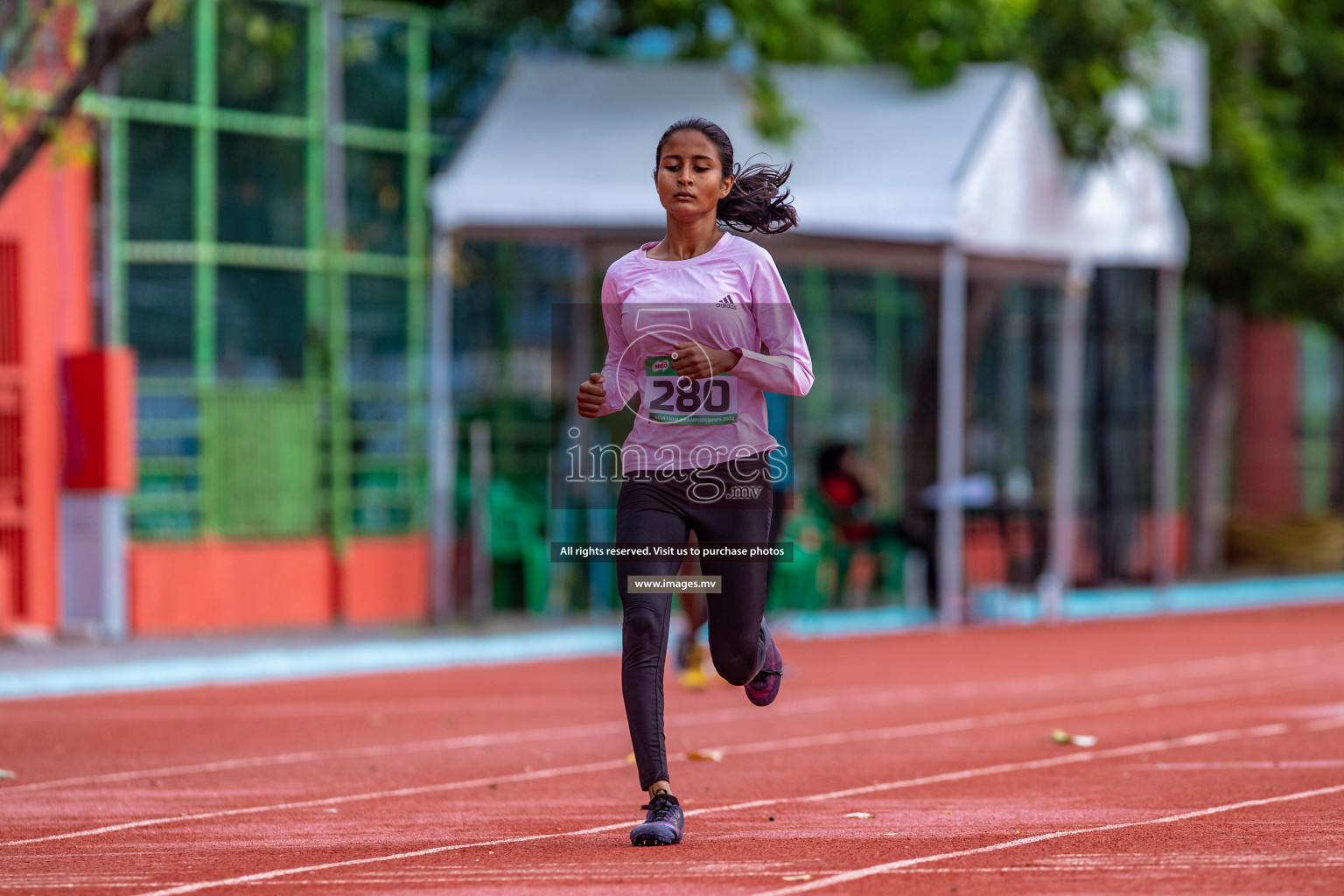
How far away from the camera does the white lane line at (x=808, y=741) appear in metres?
7.64

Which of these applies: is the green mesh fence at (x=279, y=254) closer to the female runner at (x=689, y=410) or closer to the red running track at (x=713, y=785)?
the red running track at (x=713, y=785)

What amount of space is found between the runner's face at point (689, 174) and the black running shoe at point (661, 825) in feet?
5.80

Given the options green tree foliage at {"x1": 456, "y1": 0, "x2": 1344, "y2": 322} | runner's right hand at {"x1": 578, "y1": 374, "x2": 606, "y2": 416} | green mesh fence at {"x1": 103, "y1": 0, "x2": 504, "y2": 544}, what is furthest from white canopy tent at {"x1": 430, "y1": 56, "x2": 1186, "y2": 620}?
runner's right hand at {"x1": 578, "y1": 374, "x2": 606, "y2": 416}

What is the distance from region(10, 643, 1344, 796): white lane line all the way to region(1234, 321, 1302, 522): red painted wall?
13.9 m

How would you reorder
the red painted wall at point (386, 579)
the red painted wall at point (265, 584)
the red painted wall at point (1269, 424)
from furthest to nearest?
the red painted wall at point (1269, 424) < the red painted wall at point (386, 579) < the red painted wall at point (265, 584)

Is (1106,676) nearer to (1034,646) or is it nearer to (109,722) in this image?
(1034,646)

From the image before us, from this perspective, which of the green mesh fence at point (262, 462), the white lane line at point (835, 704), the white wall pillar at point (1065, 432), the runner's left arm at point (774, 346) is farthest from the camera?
the white wall pillar at point (1065, 432)

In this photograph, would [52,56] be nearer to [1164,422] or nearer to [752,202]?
[1164,422]

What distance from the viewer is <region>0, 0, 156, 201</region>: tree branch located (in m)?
12.4

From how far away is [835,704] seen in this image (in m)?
12.2

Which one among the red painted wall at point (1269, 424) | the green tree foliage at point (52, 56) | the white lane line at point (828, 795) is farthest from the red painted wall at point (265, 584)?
the red painted wall at point (1269, 424)

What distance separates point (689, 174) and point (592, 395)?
72cm

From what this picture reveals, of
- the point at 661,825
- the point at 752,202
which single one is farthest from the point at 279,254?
the point at 661,825

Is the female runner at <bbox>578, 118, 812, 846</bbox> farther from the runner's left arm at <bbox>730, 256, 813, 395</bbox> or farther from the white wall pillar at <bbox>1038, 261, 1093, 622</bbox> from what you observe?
the white wall pillar at <bbox>1038, 261, 1093, 622</bbox>
